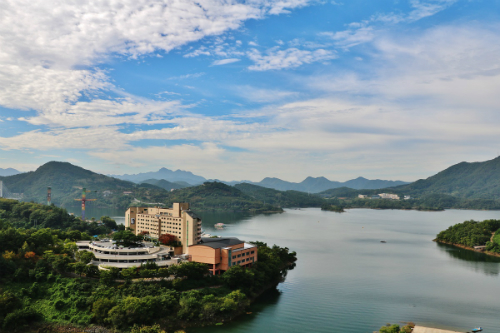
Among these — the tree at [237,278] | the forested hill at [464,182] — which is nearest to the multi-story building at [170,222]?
the tree at [237,278]

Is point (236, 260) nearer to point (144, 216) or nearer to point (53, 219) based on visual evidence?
point (144, 216)

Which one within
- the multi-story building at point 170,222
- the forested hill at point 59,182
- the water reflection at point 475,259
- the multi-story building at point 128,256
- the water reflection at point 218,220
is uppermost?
the forested hill at point 59,182

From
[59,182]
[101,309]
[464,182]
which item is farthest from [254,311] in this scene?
[464,182]

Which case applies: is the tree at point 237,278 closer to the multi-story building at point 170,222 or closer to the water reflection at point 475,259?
the multi-story building at point 170,222

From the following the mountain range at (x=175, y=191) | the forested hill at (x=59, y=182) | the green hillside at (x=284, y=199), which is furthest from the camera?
the green hillside at (x=284, y=199)

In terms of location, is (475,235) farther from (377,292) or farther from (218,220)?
(218,220)

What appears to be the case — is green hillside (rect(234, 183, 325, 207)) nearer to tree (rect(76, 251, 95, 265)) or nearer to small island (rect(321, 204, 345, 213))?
small island (rect(321, 204, 345, 213))

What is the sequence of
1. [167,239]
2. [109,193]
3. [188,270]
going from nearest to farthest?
[188,270] → [167,239] → [109,193]
